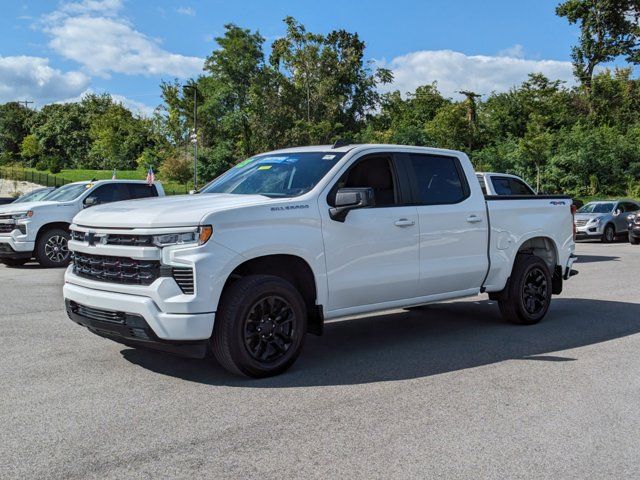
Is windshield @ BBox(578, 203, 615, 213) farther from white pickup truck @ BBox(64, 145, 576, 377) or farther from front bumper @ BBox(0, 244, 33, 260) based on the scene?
front bumper @ BBox(0, 244, 33, 260)

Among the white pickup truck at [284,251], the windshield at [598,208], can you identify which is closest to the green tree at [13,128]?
the windshield at [598,208]

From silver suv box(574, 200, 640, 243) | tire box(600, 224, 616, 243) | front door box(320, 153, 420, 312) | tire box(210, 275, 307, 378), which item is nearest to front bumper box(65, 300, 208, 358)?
tire box(210, 275, 307, 378)

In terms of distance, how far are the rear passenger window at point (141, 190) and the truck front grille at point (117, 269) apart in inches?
390

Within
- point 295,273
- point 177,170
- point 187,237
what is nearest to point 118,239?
point 187,237

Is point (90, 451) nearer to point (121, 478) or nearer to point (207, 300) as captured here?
A: point (121, 478)

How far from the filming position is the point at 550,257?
834 cm

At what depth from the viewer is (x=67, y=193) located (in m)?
15.0

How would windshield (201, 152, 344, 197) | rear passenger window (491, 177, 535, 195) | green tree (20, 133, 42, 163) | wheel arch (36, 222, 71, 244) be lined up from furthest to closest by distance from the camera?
green tree (20, 133, 42, 163), rear passenger window (491, 177, 535, 195), wheel arch (36, 222, 71, 244), windshield (201, 152, 344, 197)

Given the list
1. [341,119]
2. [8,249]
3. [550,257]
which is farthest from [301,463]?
[341,119]

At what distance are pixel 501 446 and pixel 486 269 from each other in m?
3.40

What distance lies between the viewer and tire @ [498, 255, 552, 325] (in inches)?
301

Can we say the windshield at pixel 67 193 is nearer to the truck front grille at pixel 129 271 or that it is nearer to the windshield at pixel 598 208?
the truck front grille at pixel 129 271

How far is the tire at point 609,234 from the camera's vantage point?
2366 centimetres

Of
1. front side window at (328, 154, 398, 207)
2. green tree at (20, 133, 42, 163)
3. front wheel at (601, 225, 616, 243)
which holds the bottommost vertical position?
front wheel at (601, 225, 616, 243)
